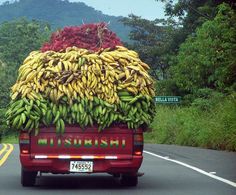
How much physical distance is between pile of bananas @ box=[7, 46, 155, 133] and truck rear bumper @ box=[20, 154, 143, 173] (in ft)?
1.90

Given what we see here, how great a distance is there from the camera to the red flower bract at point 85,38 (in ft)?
45.7

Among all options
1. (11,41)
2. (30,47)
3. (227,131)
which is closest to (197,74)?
(227,131)

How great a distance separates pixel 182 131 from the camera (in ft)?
116

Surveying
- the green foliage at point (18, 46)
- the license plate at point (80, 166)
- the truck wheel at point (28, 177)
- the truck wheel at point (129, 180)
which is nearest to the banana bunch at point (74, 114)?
the license plate at point (80, 166)

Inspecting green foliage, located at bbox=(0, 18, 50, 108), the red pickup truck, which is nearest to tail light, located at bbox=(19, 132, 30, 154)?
the red pickup truck

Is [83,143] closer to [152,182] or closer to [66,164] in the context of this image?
[66,164]

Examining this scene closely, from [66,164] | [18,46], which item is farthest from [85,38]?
[18,46]

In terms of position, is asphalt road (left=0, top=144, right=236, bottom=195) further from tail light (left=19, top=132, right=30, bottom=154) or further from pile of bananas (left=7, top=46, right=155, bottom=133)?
pile of bananas (left=7, top=46, right=155, bottom=133)

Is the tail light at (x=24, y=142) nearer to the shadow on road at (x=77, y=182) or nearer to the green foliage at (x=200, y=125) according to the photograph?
the shadow on road at (x=77, y=182)

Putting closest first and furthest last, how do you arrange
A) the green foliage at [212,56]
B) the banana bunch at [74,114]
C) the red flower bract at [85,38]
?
the banana bunch at [74,114]
the red flower bract at [85,38]
the green foliage at [212,56]

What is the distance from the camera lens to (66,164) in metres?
12.4

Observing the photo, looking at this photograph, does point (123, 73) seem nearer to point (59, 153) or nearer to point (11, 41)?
point (59, 153)

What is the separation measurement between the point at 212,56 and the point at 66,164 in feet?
67.5

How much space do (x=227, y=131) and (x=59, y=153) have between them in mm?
15799
